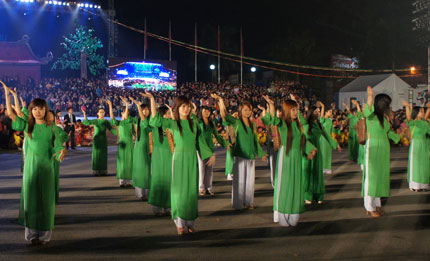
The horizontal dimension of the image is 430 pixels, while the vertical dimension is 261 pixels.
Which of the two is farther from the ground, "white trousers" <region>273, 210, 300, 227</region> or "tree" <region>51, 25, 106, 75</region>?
"tree" <region>51, 25, 106, 75</region>

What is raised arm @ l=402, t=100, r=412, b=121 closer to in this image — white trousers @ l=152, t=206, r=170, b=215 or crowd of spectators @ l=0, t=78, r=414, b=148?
white trousers @ l=152, t=206, r=170, b=215

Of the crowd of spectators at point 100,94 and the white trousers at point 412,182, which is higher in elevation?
the crowd of spectators at point 100,94

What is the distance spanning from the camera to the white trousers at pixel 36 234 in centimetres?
593

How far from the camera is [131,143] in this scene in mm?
10805

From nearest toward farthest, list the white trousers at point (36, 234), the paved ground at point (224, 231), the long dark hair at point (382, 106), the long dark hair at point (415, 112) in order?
the paved ground at point (224, 231) → the white trousers at point (36, 234) → the long dark hair at point (382, 106) → the long dark hair at point (415, 112)

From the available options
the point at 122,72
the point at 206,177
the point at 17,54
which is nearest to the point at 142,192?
the point at 206,177

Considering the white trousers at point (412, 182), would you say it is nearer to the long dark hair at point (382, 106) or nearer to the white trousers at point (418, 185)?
the white trousers at point (418, 185)

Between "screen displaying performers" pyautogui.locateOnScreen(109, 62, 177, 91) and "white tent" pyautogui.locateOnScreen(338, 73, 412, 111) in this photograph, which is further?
"white tent" pyautogui.locateOnScreen(338, 73, 412, 111)

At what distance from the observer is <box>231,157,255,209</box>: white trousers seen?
7.95m

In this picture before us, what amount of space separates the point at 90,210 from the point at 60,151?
2.36m

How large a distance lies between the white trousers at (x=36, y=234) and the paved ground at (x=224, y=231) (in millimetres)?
109

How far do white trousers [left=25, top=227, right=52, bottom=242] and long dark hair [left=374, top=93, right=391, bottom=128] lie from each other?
16.5 ft

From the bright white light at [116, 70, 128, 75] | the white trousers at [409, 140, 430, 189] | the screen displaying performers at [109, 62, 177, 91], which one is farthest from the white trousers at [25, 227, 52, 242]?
the bright white light at [116, 70, 128, 75]

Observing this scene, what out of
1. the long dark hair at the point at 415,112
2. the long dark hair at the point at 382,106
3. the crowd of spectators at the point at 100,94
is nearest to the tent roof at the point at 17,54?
the crowd of spectators at the point at 100,94
